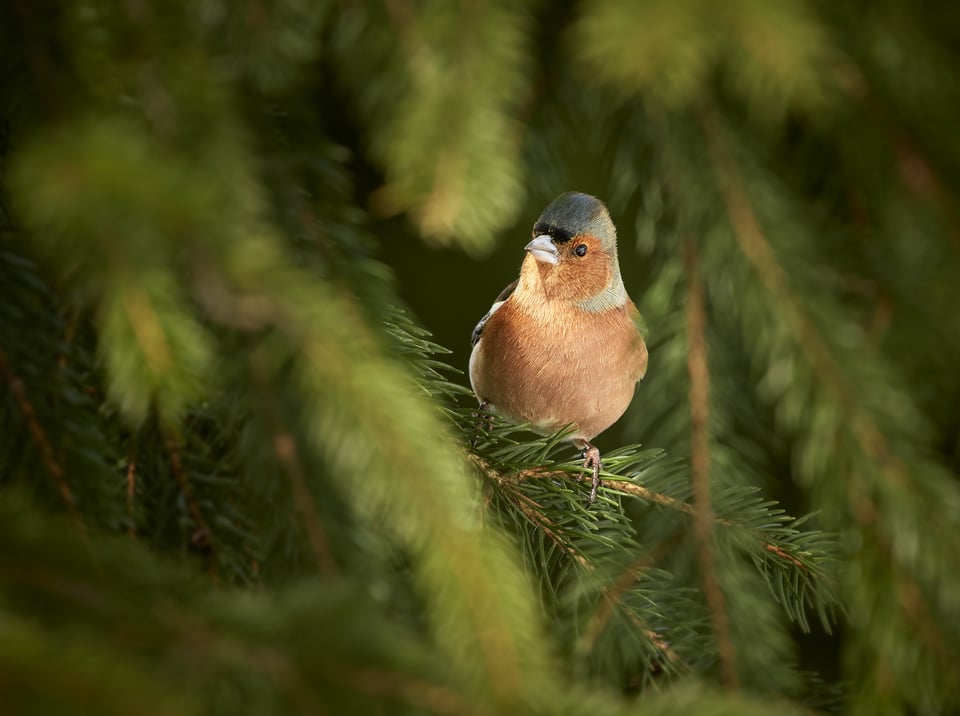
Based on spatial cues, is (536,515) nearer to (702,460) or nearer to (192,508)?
(702,460)

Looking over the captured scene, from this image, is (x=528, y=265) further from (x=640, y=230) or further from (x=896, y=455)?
(x=896, y=455)

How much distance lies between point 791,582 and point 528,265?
2.30ft

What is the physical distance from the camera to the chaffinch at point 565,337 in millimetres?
1438

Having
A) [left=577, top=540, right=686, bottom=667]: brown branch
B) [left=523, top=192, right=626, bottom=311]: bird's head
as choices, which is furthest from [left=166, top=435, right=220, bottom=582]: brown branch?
[left=523, top=192, right=626, bottom=311]: bird's head

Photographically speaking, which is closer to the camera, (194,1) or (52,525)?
(52,525)

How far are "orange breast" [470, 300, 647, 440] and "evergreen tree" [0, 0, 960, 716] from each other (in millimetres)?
332

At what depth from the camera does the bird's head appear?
1493mm

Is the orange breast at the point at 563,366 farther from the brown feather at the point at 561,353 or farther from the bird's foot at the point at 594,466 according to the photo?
the bird's foot at the point at 594,466

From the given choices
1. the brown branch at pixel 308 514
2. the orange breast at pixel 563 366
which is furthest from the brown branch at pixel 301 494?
the orange breast at pixel 563 366

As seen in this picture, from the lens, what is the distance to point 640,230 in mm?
941

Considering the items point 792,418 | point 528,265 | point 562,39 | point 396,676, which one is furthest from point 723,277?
point 528,265

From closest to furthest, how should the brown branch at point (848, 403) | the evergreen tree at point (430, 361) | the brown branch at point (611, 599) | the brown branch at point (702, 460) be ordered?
the evergreen tree at point (430, 361) → the brown branch at point (848, 403) → the brown branch at point (702, 460) → the brown branch at point (611, 599)

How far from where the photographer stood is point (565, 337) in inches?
58.1

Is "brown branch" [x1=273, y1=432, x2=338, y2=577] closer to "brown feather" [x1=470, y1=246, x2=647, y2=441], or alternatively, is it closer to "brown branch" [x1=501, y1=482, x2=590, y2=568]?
"brown branch" [x1=501, y1=482, x2=590, y2=568]
